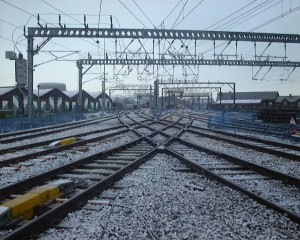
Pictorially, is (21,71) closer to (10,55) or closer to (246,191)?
(10,55)

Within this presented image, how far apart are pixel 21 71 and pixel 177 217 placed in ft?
75.5

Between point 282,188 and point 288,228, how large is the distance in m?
2.25

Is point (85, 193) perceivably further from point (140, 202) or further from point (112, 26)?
point (112, 26)

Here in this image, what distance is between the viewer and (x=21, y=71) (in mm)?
24312

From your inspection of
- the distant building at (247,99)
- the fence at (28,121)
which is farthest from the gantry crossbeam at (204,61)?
the distant building at (247,99)

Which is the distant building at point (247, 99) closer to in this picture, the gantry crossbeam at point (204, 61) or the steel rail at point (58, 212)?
the gantry crossbeam at point (204, 61)

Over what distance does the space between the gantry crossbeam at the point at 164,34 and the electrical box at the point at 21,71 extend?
11.1 ft

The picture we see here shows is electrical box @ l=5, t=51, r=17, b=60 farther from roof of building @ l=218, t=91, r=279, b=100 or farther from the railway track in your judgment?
roof of building @ l=218, t=91, r=279, b=100

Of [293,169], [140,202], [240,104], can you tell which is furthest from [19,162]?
[240,104]

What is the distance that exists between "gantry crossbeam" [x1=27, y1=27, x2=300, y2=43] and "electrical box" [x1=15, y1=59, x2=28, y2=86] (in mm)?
3391

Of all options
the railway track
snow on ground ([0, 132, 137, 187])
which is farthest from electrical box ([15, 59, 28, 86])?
the railway track

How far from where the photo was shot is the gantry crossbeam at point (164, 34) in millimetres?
19922

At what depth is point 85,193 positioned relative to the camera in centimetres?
534

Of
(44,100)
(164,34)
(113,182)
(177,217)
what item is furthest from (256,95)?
(177,217)
